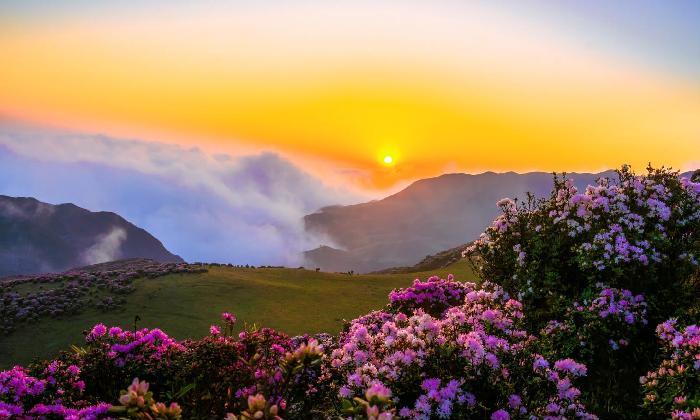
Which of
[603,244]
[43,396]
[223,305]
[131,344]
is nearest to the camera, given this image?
[43,396]

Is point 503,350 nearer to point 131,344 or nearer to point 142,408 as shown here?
point 142,408

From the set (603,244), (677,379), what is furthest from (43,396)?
(603,244)

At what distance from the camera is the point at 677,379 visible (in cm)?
673

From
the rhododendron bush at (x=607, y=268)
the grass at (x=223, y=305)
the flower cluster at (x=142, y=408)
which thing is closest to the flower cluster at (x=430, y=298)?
the rhododendron bush at (x=607, y=268)

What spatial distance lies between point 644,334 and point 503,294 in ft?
9.50

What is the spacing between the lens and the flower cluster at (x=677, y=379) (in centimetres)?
654

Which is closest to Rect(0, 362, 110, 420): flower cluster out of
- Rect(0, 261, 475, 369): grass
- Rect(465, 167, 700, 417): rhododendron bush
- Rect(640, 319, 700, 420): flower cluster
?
Rect(465, 167, 700, 417): rhododendron bush

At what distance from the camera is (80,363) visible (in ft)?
28.6

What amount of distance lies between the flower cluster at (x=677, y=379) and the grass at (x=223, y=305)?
54.5 ft

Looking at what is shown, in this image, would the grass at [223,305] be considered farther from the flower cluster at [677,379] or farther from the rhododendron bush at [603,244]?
the flower cluster at [677,379]

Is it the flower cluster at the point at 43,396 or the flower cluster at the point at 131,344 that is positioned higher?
the flower cluster at the point at 131,344

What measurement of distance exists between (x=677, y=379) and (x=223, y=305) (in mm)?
22581

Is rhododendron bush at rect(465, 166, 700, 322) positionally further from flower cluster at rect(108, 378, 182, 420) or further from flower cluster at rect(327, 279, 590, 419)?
flower cluster at rect(108, 378, 182, 420)

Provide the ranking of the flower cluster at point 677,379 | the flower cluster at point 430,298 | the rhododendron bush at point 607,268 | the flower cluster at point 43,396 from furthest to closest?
1. the flower cluster at point 430,298
2. the rhododendron bush at point 607,268
3. the flower cluster at point 43,396
4. the flower cluster at point 677,379
